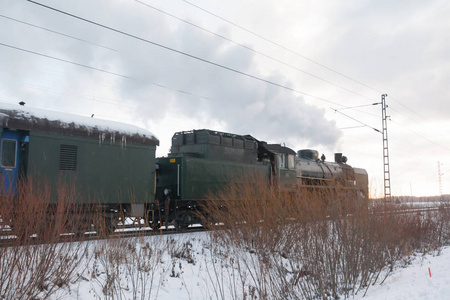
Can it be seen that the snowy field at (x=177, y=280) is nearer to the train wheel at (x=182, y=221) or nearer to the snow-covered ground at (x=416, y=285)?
the snow-covered ground at (x=416, y=285)

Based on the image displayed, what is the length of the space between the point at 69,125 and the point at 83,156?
89 centimetres

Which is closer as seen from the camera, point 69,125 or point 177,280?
point 177,280

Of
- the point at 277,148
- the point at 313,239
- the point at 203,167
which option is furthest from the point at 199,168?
the point at 313,239

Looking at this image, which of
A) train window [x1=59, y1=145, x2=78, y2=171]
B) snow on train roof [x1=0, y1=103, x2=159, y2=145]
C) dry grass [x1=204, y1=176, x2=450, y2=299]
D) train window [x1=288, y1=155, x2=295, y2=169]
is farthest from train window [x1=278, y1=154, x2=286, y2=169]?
train window [x1=59, y1=145, x2=78, y2=171]

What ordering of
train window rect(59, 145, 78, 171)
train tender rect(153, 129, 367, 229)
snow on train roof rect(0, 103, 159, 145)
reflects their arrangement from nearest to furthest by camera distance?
snow on train roof rect(0, 103, 159, 145) < train window rect(59, 145, 78, 171) < train tender rect(153, 129, 367, 229)

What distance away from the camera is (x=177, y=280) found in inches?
325

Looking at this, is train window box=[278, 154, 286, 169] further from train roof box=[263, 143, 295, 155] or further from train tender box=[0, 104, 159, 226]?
train tender box=[0, 104, 159, 226]

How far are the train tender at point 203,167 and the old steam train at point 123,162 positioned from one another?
0.03m

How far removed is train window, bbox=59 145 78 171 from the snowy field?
2186 millimetres

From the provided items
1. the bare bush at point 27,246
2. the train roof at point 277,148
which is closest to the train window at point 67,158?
the bare bush at point 27,246

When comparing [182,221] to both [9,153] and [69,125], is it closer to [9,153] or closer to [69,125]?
[69,125]

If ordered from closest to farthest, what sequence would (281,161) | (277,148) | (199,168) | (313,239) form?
(313,239), (199,168), (281,161), (277,148)

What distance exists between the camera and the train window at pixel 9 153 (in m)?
8.55

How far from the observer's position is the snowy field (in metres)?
6.71
